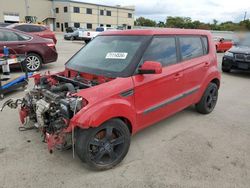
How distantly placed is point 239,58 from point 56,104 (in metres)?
8.17

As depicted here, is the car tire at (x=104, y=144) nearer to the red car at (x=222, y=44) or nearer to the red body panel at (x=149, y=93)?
the red body panel at (x=149, y=93)

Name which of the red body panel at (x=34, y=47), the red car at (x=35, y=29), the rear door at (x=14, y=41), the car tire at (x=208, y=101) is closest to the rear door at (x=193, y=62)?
the car tire at (x=208, y=101)

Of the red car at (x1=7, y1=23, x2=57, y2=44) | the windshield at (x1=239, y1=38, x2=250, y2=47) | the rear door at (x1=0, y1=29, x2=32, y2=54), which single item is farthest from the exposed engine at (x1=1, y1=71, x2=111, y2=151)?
the red car at (x1=7, y1=23, x2=57, y2=44)

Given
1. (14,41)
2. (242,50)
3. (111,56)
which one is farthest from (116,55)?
Answer: (242,50)

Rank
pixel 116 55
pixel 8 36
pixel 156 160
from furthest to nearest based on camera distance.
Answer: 1. pixel 8 36
2. pixel 116 55
3. pixel 156 160

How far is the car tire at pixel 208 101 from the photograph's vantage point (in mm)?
4871

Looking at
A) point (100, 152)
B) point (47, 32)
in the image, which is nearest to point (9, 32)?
point (47, 32)

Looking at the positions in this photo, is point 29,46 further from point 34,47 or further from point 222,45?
point 222,45

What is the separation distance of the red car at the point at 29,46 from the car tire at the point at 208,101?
19.7ft

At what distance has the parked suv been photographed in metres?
8.90

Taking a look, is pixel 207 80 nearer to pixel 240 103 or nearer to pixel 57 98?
pixel 240 103

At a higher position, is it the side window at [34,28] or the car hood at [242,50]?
the side window at [34,28]

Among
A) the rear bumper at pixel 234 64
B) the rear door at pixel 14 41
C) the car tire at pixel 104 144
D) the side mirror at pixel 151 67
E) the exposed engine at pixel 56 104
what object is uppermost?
the rear door at pixel 14 41

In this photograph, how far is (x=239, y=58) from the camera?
9.10m
